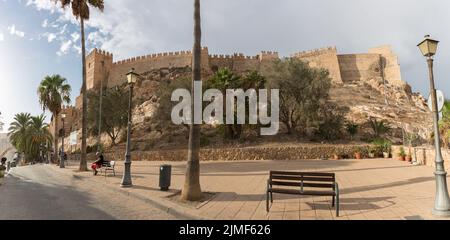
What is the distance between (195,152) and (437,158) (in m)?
5.63

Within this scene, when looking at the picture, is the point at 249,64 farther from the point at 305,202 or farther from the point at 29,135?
the point at 305,202

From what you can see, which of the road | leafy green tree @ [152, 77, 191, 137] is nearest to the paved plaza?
the road

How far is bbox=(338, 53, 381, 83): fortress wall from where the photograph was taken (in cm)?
5916

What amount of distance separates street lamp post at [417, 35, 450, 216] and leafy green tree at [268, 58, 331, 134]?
61.5 ft

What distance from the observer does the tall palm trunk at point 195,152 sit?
7.54 meters

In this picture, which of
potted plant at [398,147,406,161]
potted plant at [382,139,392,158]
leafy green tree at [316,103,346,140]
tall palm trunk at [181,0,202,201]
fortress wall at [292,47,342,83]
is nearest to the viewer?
tall palm trunk at [181,0,202,201]

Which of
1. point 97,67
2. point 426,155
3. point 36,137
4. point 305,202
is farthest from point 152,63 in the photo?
point 305,202

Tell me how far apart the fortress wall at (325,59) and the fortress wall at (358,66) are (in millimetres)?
2491

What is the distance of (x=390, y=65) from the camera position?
2338 inches

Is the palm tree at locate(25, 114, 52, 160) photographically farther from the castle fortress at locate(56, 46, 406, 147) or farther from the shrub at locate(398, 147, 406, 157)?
the shrub at locate(398, 147, 406, 157)

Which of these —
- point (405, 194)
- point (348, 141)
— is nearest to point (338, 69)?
point (348, 141)

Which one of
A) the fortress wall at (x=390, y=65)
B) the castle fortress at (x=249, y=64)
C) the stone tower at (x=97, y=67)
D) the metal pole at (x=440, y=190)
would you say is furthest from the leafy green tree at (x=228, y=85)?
the fortress wall at (x=390, y=65)

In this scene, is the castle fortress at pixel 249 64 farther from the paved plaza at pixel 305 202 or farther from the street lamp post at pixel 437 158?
the street lamp post at pixel 437 158

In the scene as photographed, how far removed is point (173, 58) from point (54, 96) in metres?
27.9
